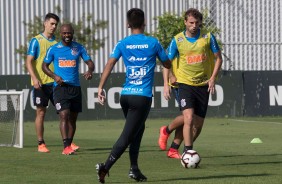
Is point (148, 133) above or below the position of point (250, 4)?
below

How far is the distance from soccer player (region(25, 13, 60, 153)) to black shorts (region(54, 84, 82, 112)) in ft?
1.90

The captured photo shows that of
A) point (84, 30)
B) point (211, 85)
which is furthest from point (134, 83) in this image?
point (84, 30)

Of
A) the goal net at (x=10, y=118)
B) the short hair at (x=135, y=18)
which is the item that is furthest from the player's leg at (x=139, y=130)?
the goal net at (x=10, y=118)

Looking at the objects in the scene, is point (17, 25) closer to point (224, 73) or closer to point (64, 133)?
point (224, 73)

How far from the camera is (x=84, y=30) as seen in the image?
37062 millimetres

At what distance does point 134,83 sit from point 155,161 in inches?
119

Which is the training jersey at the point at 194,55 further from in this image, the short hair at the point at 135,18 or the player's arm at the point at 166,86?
the short hair at the point at 135,18

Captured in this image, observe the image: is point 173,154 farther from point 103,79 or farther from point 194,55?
point 103,79

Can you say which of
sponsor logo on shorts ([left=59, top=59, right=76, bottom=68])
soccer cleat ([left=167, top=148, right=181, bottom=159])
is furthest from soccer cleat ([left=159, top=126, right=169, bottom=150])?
sponsor logo on shorts ([left=59, top=59, right=76, bottom=68])

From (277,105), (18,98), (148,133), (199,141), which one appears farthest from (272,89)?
(18,98)

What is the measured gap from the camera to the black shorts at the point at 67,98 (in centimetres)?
1548

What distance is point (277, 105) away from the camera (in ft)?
90.9

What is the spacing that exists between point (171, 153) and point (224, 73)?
13.8m

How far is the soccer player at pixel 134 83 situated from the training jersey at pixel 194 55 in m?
2.41
